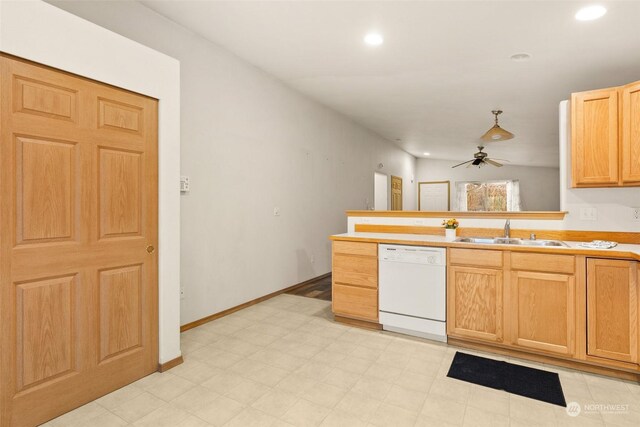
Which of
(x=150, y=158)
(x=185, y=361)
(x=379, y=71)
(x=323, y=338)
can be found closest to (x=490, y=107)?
(x=379, y=71)

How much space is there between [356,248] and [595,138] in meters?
2.22

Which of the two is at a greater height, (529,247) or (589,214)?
(589,214)

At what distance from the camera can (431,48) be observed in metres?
3.33

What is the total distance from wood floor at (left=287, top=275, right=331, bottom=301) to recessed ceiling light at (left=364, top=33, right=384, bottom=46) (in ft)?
9.74

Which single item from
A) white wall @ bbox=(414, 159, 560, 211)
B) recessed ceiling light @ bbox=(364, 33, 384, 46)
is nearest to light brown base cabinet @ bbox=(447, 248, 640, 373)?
recessed ceiling light @ bbox=(364, 33, 384, 46)

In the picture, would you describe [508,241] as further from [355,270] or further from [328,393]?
[328,393]

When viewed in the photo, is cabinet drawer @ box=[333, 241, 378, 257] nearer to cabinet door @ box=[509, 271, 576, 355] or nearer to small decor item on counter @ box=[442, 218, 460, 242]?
small decor item on counter @ box=[442, 218, 460, 242]

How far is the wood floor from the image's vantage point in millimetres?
4391

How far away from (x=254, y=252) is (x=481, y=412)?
2.80 metres

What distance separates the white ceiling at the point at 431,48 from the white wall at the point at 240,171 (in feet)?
0.78

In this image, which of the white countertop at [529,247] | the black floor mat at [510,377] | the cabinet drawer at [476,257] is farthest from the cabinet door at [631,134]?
the black floor mat at [510,377]

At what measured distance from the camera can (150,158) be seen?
2.35 meters

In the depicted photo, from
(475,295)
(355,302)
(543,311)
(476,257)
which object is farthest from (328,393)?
(543,311)
